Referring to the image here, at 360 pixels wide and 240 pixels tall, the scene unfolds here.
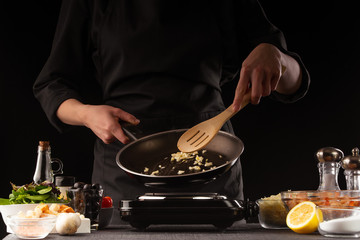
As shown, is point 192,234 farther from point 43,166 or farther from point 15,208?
point 43,166

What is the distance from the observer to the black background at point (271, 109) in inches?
120

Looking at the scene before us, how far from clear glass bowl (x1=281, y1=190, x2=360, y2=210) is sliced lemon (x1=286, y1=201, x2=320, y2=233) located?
0.09 feet

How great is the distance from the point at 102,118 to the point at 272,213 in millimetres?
617

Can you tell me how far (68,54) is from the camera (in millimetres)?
2072

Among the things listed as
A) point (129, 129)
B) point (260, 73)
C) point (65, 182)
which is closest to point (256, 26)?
point (260, 73)

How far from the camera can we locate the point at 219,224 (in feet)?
4.25

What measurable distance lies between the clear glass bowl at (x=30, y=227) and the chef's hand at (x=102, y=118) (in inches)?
18.5

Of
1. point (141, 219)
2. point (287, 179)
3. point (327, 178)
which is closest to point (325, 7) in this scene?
point (287, 179)

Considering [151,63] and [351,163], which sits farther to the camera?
[151,63]

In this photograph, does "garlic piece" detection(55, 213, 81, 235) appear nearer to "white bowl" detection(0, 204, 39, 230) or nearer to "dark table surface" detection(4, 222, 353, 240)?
"dark table surface" detection(4, 222, 353, 240)

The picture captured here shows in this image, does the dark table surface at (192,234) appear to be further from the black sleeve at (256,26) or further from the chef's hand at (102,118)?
the black sleeve at (256,26)

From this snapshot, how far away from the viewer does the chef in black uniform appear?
6.32ft

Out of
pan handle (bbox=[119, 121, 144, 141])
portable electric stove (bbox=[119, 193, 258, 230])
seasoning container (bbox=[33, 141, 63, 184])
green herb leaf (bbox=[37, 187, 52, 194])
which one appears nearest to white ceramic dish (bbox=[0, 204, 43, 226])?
green herb leaf (bbox=[37, 187, 52, 194])

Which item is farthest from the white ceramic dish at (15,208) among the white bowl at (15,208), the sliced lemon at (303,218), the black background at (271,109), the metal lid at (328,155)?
the black background at (271,109)
